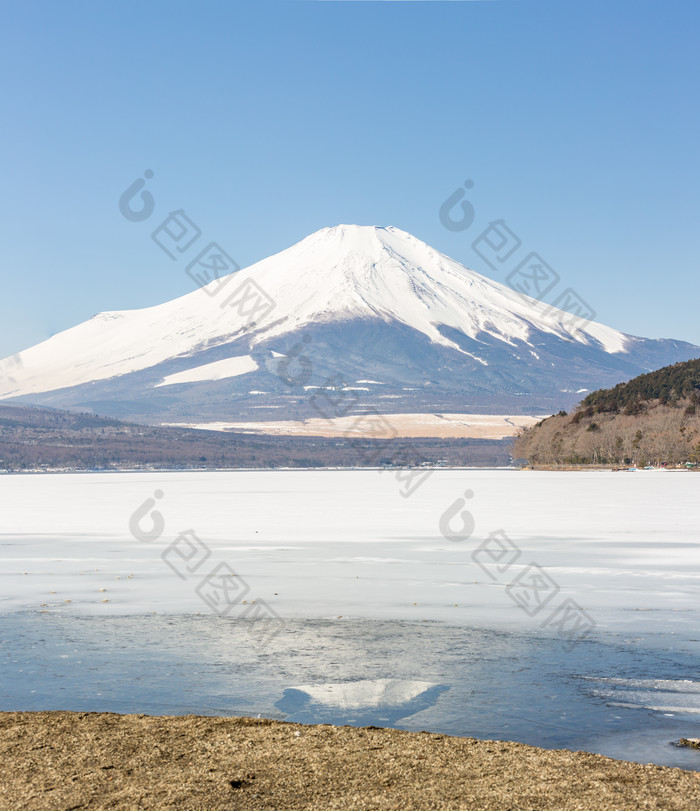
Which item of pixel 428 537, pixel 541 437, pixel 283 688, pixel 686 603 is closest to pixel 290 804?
pixel 283 688

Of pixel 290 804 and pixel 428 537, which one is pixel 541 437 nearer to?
pixel 428 537

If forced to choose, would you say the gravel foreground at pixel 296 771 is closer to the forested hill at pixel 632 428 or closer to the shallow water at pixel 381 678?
the shallow water at pixel 381 678

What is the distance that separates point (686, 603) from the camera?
15.8 metres

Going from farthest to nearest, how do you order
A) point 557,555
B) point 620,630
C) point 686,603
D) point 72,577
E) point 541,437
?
point 541,437, point 557,555, point 72,577, point 686,603, point 620,630

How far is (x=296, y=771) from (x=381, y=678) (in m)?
3.36

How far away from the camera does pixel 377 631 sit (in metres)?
13.5

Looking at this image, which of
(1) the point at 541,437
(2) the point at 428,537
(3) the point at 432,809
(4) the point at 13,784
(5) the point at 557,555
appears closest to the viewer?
(3) the point at 432,809

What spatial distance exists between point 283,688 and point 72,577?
35.0ft

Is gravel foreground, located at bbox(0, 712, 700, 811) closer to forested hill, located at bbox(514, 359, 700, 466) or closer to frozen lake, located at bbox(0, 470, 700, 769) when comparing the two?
frozen lake, located at bbox(0, 470, 700, 769)

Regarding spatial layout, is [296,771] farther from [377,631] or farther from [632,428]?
[632,428]

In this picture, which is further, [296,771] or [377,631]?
[377,631]

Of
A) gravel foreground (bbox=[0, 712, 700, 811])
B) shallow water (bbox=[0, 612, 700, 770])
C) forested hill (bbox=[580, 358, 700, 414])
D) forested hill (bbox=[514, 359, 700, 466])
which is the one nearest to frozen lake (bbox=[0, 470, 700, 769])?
shallow water (bbox=[0, 612, 700, 770])

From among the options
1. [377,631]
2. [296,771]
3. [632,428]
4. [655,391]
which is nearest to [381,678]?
[377,631]

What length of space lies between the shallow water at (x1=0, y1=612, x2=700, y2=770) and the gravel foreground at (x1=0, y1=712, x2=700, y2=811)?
66 centimetres
